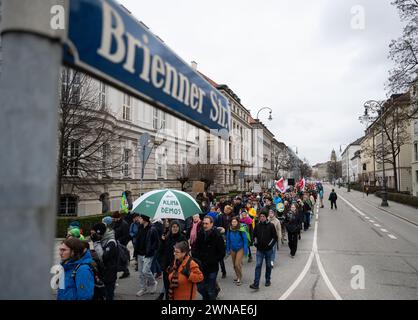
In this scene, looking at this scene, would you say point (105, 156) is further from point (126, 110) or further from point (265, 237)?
point (265, 237)

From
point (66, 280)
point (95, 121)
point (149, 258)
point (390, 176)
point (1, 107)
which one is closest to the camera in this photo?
point (1, 107)

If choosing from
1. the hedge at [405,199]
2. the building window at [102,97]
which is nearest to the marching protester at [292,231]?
the building window at [102,97]

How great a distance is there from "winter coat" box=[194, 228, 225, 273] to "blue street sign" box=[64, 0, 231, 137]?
3.92 metres

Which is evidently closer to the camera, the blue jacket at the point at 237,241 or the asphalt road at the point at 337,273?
the asphalt road at the point at 337,273

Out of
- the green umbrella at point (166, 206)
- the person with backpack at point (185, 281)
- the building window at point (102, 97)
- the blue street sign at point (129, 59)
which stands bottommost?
the person with backpack at point (185, 281)

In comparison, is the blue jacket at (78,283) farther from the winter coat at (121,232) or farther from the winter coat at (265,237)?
the winter coat at (265,237)

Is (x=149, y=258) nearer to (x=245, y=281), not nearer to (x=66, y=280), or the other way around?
(x=245, y=281)

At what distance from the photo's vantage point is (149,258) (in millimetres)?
6816

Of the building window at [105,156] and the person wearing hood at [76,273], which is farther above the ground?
the building window at [105,156]

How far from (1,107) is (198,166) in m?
31.4

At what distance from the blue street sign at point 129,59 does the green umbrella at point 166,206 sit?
4945 millimetres

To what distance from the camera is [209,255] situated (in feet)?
18.8

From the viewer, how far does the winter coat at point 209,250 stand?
18.6 ft
